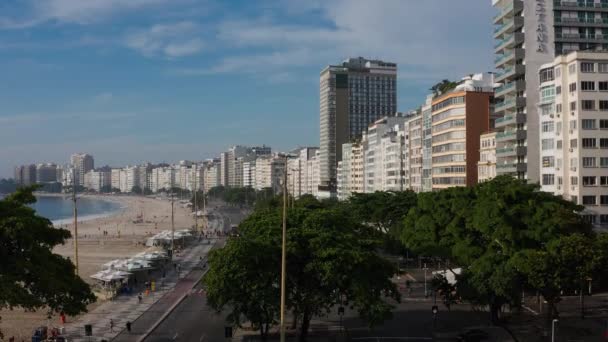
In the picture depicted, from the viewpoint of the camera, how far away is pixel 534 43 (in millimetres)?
70250

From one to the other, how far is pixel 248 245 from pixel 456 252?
15919mm

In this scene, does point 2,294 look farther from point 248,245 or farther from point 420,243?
point 420,243

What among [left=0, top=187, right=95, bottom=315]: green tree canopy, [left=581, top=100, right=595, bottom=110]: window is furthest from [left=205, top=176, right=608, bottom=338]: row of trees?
[left=581, top=100, right=595, bottom=110]: window

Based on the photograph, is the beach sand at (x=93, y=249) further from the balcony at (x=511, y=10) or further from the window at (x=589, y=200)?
the balcony at (x=511, y=10)

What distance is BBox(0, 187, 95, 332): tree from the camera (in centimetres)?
2892

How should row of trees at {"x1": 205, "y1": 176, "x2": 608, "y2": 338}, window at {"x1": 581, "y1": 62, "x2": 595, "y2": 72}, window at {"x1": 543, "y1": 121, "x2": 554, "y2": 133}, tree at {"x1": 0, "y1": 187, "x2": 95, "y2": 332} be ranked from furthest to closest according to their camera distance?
1. window at {"x1": 543, "y1": 121, "x2": 554, "y2": 133}
2. window at {"x1": 581, "y1": 62, "x2": 595, "y2": 72}
3. row of trees at {"x1": 205, "y1": 176, "x2": 608, "y2": 338}
4. tree at {"x1": 0, "y1": 187, "x2": 95, "y2": 332}

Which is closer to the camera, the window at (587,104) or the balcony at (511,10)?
the window at (587,104)

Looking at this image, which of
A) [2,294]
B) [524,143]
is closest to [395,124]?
[524,143]

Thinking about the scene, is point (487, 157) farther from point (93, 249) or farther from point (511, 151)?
point (93, 249)

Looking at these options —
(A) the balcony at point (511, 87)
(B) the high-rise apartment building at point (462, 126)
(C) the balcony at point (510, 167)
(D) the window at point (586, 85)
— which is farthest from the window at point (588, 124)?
(B) the high-rise apartment building at point (462, 126)

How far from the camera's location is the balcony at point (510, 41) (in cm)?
7050

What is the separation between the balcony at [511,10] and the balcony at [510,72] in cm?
598

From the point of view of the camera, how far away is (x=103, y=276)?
201 ft

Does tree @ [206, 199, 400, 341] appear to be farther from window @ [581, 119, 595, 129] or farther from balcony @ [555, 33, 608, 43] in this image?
balcony @ [555, 33, 608, 43]
